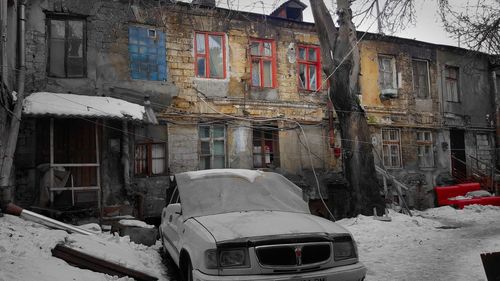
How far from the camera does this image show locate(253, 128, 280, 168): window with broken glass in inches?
509

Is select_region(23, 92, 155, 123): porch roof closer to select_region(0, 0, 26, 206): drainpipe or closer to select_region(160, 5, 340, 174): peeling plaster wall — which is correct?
select_region(0, 0, 26, 206): drainpipe

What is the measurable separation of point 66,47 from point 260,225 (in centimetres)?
916

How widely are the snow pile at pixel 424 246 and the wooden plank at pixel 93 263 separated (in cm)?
299

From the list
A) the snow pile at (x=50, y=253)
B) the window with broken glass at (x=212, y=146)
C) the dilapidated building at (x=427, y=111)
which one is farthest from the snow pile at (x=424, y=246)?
the window with broken glass at (x=212, y=146)

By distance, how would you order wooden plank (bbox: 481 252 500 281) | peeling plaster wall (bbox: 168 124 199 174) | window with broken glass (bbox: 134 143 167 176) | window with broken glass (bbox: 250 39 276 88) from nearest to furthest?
wooden plank (bbox: 481 252 500 281)
window with broken glass (bbox: 134 143 167 176)
peeling plaster wall (bbox: 168 124 199 174)
window with broken glass (bbox: 250 39 276 88)

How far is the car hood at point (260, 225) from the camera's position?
12.7 feet

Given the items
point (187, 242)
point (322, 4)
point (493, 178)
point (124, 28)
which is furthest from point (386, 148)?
point (187, 242)

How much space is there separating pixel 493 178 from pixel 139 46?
1491 centimetres

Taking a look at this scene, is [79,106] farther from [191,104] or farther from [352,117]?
[352,117]

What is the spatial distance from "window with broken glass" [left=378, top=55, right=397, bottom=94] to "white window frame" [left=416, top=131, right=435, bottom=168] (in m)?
2.43

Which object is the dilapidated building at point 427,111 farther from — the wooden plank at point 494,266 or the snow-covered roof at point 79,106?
the wooden plank at point 494,266

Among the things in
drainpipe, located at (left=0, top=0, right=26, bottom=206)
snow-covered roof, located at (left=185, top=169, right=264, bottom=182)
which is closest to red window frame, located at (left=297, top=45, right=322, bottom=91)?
drainpipe, located at (left=0, top=0, right=26, bottom=206)

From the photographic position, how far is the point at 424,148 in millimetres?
16375

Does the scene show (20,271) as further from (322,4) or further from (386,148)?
(386,148)
